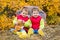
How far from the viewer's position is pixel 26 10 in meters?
8.63

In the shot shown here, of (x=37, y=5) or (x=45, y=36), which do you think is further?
(x=37, y=5)

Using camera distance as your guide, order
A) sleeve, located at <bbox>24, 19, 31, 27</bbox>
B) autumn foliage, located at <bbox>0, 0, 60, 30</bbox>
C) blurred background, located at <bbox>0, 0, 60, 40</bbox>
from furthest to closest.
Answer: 1. autumn foliage, located at <bbox>0, 0, 60, 30</bbox>
2. blurred background, located at <bbox>0, 0, 60, 40</bbox>
3. sleeve, located at <bbox>24, 19, 31, 27</bbox>

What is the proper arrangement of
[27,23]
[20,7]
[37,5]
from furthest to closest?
[37,5] → [20,7] → [27,23]

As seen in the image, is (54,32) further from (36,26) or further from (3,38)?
(3,38)

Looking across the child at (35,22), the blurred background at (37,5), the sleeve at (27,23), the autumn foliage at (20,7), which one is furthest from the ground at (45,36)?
the autumn foliage at (20,7)

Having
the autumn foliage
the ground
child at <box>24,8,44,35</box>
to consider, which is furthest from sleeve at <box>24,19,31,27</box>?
the autumn foliage

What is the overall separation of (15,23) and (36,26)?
64 centimetres

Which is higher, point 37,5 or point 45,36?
point 37,5

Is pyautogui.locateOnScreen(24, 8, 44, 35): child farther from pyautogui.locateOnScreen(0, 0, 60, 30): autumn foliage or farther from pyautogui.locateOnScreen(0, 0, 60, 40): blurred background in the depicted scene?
pyautogui.locateOnScreen(0, 0, 60, 30): autumn foliage

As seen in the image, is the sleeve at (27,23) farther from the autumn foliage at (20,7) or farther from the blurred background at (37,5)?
the autumn foliage at (20,7)

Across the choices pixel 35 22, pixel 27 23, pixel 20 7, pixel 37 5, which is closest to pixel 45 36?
pixel 35 22

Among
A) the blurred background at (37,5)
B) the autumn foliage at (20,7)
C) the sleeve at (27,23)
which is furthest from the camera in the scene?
the autumn foliage at (20,7)

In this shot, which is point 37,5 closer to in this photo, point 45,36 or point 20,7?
point 20,7

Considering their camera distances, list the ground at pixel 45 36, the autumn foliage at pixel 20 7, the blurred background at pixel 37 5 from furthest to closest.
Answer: the autumn foliage at pixel 20 7 → the blurred background at pixel 37 5 → the ground at pixel 45 36
